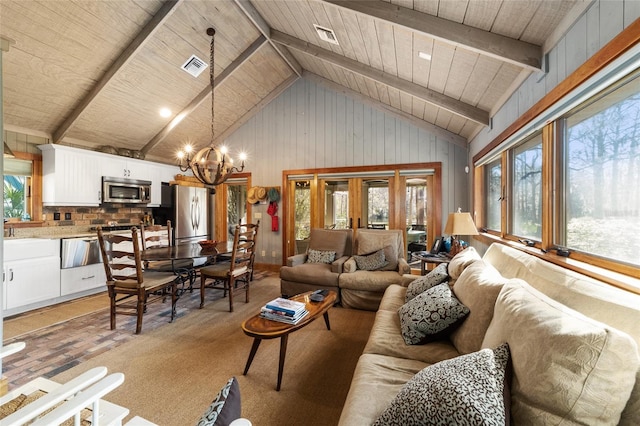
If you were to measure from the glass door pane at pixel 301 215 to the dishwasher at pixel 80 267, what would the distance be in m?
3.24

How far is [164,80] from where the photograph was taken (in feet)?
13.9

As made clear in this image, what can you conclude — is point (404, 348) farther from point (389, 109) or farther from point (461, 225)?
point (389, 109)

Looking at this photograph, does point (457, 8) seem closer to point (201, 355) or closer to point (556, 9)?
point (556, 9)

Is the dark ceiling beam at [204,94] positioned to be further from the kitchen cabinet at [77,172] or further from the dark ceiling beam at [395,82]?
the kitchen cabinet at [77,172]

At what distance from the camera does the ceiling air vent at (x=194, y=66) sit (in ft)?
13.5

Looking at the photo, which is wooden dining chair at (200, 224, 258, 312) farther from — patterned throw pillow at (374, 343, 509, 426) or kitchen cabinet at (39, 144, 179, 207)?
patterned throw pillow at (374, 343, 509, 426)

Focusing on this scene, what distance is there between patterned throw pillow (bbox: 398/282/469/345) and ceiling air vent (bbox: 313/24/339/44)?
10.1 ft

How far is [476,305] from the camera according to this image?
1.55 metres

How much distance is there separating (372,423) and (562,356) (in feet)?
2.26

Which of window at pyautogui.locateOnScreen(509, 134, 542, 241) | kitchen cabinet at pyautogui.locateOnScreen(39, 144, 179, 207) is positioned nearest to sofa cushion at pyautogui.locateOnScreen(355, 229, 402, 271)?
window at pyautogui.locateOnScreen(509, 134, 542, 241)

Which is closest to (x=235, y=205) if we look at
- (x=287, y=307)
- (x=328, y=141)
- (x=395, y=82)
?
(x=328, y=141)

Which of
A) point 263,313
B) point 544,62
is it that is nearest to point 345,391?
point 263,313

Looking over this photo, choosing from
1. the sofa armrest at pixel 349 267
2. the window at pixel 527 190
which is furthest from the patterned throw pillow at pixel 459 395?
the sofa armrest at pixel 349 267

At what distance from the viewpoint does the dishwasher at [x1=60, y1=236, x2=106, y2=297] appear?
3793mm
